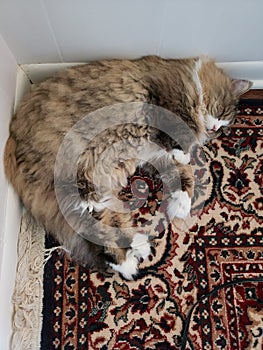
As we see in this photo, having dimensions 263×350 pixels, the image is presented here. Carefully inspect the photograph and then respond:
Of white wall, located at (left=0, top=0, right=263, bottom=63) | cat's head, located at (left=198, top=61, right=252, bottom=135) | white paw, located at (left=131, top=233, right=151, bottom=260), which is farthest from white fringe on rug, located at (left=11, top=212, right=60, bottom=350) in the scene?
cat's head, located at (left=198, top=61, right=252, bottom=135)

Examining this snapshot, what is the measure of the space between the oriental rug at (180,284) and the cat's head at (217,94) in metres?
0.18

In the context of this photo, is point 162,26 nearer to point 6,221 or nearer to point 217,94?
point 217,94

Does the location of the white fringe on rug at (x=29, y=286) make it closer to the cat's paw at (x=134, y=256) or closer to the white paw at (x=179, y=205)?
the cat's paw at (x=134, y=256)

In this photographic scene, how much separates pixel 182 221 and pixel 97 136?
1.37 ft

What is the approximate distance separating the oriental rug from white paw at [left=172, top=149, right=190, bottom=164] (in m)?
0.08

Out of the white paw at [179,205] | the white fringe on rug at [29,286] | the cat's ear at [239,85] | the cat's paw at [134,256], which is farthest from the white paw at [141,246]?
the cat's ear at [239,85]

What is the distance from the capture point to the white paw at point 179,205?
150 centimetres

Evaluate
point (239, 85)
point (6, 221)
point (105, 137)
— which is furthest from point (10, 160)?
point (239, 85)

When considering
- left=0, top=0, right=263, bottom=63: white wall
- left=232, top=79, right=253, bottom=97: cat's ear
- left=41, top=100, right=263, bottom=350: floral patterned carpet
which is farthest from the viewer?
left=232, top=79, right=253, bottom=97: cat's ear

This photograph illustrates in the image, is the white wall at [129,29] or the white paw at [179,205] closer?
the white wall at [129,29]

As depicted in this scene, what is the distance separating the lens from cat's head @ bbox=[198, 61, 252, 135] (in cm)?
146

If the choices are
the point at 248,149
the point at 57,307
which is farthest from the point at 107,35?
the point at 57,307

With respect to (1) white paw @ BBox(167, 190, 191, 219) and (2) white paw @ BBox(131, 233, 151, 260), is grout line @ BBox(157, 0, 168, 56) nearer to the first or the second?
(1) white paw @ BBox(167, 190, 191, 219)

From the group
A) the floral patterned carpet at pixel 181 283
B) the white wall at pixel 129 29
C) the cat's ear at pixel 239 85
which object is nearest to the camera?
the white wall at pixel 129 29
